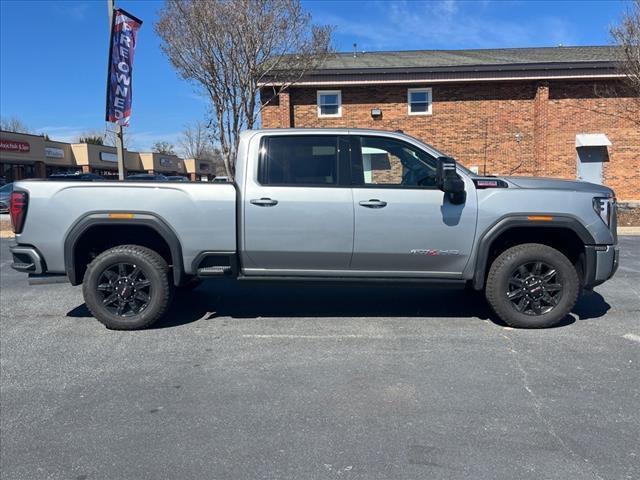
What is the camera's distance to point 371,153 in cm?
518

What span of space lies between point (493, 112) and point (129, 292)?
56.8ft

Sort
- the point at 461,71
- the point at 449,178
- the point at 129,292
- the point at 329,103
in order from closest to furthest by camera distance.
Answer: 1. the point at 449,178
2. the point at 129,292
3. the point at 461,71
4. the point at 329,103

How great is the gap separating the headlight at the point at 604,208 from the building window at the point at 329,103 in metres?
15.1

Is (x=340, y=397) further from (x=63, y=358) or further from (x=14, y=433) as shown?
(x=63, y=358)

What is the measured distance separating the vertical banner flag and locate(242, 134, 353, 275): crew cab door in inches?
300

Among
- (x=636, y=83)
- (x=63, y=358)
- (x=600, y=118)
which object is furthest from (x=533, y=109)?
(x=63, y=358)

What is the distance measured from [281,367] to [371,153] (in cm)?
239

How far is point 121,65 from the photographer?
11391 millimetres

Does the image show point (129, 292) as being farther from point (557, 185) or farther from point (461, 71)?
point (461, 71)

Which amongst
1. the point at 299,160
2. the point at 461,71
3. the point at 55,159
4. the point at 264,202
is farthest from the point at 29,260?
the point at 55,159

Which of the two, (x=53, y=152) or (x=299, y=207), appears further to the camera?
(x=53, y=152)

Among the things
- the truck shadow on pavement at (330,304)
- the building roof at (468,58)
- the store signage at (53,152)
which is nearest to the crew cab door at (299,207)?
the truck shadow on pavement at (330,304)

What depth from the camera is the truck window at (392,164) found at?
5051mm

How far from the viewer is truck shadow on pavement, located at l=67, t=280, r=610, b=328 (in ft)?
18.7
